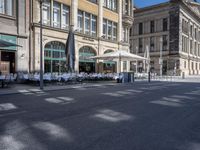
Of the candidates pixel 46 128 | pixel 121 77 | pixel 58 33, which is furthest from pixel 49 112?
pixel 58 33

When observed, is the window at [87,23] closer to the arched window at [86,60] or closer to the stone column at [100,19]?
the stone column at [100,19]

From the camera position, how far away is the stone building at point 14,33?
20938 millimetres

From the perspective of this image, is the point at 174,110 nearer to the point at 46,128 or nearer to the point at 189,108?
the point at 189,108

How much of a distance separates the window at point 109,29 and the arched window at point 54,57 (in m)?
8.90

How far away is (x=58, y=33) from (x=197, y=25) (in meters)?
57.3

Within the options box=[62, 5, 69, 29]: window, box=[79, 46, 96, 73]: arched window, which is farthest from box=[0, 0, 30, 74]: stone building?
box=[79, 46, 96, 73]: arched window

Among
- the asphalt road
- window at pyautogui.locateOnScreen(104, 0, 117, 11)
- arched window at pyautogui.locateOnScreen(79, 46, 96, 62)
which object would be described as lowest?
the asphalt road

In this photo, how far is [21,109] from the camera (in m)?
8.77

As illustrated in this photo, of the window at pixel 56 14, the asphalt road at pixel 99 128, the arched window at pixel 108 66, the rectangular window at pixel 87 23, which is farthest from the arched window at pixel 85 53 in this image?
the asphalt road at pixel 99 128

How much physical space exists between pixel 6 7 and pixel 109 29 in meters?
16.3

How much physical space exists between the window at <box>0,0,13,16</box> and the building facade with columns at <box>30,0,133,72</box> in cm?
225

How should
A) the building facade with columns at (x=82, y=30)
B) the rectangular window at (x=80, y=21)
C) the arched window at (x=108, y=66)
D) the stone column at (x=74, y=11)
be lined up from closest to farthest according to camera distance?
the building facade with columns at (x=82, y=30) → the stone column at (x=74, y=11) → the rectangular window at (x=80, y=21) → the arched window at (x=108, y=66)

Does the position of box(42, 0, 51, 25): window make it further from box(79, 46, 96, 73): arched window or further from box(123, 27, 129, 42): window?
box(123, 27, 129, 42): window

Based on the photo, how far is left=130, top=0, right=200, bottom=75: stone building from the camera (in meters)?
56.3
